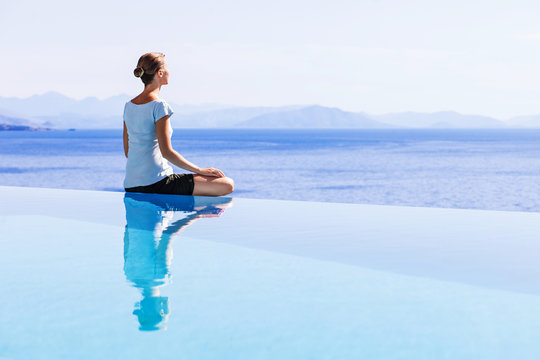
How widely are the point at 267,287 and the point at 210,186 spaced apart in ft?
10.5

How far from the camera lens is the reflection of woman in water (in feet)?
9.05

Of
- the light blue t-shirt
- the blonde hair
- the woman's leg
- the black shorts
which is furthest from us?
the woman's leg

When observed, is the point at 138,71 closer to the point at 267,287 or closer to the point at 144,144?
the point at 144,144

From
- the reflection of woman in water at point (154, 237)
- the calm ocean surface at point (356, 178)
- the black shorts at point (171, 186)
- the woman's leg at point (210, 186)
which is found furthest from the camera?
the calm ocean surface at point (356, 178)

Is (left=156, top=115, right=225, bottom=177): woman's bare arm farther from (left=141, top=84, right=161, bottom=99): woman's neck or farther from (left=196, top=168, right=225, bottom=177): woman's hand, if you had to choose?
(left=196, top=168, right=225, bottom=177): woman's hand

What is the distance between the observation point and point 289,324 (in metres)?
2.54

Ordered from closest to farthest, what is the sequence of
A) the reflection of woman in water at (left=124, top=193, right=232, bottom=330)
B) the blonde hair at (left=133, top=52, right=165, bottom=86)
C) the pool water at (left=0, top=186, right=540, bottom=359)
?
the pool water at (left=0, top=186, right=540, bottom=359), the reflection of woman in water at (left=124, top=193, right=232, bottom=330), the blonde hair at (left=133, top=52, right=165, bottom=86)

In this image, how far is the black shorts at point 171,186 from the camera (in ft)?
19.4

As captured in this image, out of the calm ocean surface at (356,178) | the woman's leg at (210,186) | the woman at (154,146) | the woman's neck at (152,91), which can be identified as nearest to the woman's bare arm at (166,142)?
the woman at (154,146)

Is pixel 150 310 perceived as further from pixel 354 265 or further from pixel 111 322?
pixel 354 265

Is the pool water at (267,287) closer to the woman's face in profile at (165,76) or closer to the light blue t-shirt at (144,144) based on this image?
the light blue t-shirt at (144,144)

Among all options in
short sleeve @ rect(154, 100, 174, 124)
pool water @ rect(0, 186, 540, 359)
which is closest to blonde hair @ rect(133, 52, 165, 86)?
short sleeve @ rect(154, 100, 174, 124)

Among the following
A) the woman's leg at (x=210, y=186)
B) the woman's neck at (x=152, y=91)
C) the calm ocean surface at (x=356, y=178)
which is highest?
the woman's neck at (x=152, y=91)

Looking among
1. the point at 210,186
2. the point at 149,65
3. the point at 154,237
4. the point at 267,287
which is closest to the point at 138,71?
the point at 149,65
